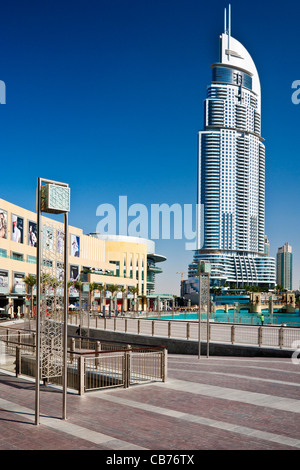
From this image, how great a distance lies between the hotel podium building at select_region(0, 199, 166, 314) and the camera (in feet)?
228

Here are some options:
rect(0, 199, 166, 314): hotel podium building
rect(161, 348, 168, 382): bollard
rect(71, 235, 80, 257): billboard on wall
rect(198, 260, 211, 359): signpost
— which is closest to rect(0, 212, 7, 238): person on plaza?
rect(0, 199, 166, 314): hotel podium building

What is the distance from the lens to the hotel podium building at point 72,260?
69375 mm

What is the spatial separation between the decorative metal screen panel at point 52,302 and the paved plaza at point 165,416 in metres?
0.90

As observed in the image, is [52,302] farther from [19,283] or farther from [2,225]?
[19,283]

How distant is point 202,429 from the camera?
9250 mm

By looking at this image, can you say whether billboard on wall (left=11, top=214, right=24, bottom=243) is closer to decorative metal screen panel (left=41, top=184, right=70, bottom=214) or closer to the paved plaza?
the paved plaza

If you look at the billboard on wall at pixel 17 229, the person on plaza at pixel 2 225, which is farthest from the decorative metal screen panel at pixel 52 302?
the billboard on wall at pixel 17 229

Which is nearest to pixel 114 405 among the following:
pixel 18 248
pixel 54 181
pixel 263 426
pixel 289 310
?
pixel 263 426

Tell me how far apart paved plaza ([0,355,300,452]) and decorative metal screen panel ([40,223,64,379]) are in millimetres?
900

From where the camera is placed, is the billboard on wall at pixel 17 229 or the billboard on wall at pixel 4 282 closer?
the billboard on wall at pixel 4 282

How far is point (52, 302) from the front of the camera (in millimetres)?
12594

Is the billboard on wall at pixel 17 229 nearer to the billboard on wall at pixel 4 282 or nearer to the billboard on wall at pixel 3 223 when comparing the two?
the billboard on wall at pixel 3 223

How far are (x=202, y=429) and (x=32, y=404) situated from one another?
4315 millimetres
